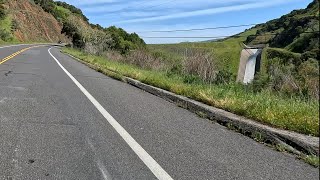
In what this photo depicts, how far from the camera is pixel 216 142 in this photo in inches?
236

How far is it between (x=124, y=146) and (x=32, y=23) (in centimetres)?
9788

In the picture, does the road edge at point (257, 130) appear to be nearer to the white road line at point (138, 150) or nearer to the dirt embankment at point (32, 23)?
the white road line at point (138, 150)

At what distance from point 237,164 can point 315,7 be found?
2.47 m

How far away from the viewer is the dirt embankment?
85900 millimetres

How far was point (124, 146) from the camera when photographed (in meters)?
5.62

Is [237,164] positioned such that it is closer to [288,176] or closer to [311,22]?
[288,176]

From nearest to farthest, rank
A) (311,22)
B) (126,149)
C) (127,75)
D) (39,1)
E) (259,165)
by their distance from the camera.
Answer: (311,22), (259,165), (126,149), (127,75), (39,1)

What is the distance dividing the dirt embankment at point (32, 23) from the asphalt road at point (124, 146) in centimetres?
7641

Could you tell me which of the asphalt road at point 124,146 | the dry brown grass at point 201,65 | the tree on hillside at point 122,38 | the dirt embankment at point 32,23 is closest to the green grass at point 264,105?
the asphalt road at point 124,146

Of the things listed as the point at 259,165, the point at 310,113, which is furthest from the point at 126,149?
the point at 310,113

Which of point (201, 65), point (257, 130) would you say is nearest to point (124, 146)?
point (257, 130)

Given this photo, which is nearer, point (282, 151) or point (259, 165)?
point (259, 165)

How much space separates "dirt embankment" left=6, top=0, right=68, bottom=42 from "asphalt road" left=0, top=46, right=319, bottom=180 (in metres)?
76.4

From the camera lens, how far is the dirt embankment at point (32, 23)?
85900 mm
